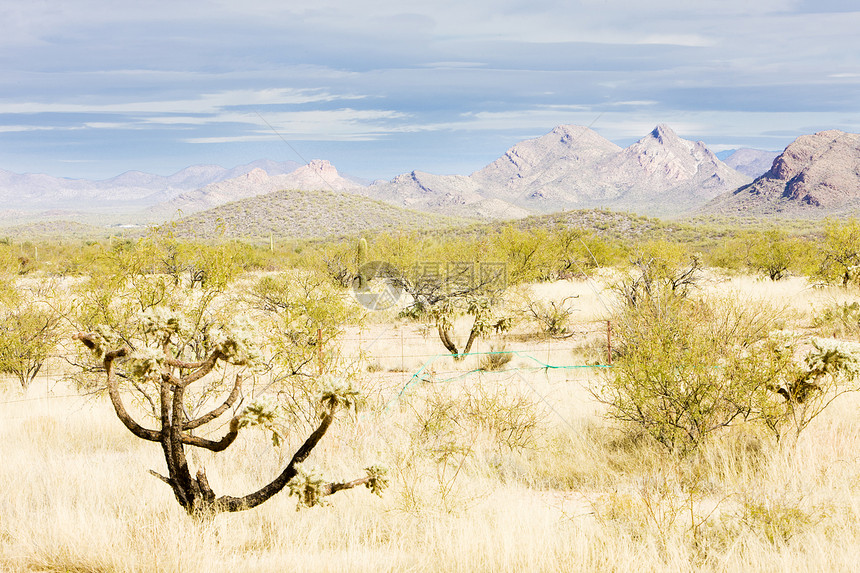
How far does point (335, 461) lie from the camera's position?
6.13 metres

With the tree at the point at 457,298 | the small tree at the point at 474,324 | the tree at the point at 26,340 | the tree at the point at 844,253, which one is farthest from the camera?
the tree at the point at 844,253

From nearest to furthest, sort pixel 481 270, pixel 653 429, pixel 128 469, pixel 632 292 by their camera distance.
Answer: pixel 128 469 < pixel 653 429 < pixel 632 292 < pixel 481 270

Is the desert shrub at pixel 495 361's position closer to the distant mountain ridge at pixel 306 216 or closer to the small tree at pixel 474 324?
the small tree at pixel 474 324

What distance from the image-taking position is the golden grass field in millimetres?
3902

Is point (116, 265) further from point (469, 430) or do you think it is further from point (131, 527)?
point (469, 430)

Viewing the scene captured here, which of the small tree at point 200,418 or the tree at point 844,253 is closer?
the small tree at point 200,418

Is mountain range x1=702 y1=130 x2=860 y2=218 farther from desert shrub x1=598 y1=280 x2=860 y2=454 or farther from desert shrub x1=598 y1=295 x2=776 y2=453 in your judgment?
desert shrub x1=598 y1=295 x2=776 y2=453

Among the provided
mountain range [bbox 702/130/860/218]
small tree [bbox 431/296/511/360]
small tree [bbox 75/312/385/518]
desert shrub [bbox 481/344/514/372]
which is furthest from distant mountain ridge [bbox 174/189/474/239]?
mountain range [bbox 702/130/860/218]

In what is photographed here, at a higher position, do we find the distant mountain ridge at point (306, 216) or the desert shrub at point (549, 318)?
the distant mountain ridge at point (306, 216)

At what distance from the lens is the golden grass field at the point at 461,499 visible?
390 cm

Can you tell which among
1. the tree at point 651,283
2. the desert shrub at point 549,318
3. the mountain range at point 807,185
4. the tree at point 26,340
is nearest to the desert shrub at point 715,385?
the tree at point 651,283

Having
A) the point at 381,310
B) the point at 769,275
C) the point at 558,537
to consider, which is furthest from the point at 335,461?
the point at 769,275

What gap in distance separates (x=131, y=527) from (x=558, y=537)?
125 inches

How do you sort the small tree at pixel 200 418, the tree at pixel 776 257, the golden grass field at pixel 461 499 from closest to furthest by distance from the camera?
the small tree at pixel 200 418, the golden grass field at pixel 461 499, the tree at pixel 776 257
